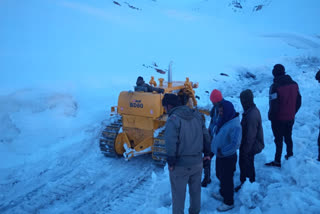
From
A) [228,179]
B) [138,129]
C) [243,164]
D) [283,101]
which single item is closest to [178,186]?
[228,179]

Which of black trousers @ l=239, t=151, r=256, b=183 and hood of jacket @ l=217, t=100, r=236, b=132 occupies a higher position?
hood of jacket @ l=217, t=100, r=236, b=132

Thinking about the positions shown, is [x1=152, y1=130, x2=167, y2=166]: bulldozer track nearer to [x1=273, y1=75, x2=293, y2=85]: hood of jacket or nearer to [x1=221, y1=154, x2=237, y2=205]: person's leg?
[x1=221, y1=154, x2=237, y2=205]: person's leg

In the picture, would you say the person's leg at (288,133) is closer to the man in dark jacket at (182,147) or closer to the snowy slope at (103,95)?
the snowy slope at (103,95)

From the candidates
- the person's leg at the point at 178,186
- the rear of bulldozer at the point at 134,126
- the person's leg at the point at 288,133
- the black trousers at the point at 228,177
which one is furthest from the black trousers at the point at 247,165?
the rear of bulldozer at the point at 134,126

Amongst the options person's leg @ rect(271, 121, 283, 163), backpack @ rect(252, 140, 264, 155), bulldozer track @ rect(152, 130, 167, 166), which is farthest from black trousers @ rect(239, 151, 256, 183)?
bulldozer track @ rect(152, 130, 167, 166)

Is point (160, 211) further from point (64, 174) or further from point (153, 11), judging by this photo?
point (153, 11)

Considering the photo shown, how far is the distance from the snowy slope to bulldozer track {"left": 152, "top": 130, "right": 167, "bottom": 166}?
0.24 m

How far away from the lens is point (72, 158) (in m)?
6.15

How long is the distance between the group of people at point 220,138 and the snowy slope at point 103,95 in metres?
0.33

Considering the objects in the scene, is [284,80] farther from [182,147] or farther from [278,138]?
[182,147]

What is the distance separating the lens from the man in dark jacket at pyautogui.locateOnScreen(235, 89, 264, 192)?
3.60 metres

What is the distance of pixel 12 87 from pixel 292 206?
8.99m

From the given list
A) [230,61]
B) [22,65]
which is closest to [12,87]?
[22,65]

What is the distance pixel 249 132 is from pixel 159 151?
91.0 inches
